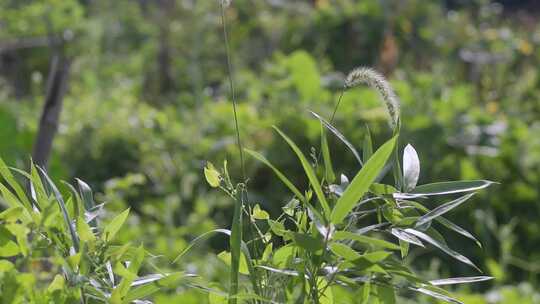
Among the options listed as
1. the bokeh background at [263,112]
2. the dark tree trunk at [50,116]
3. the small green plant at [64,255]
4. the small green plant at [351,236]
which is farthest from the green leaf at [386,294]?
the dark tree trunk at [50,116]

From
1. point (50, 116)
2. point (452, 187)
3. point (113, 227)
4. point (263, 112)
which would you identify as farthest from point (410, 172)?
point (263, 112)

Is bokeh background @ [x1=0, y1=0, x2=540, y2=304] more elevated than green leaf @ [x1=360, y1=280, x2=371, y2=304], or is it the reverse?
green leaf @ [x1=360, y1=280, x2=371, y2=304]

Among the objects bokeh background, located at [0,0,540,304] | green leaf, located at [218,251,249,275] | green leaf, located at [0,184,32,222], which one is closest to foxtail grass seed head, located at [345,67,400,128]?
green leaf, located at [218,251,249,275]

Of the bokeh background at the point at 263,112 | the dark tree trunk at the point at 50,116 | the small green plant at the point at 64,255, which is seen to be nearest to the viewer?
the small green plant at the point at 64,255

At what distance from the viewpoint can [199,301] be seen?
96.2 inches

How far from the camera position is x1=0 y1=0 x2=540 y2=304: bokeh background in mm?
3406

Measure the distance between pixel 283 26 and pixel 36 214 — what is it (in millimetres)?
8194

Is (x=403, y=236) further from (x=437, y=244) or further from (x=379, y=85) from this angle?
(x=379, y=85)

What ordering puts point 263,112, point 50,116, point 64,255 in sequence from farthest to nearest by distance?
point 263,112 → point 50,116 → point 64,255

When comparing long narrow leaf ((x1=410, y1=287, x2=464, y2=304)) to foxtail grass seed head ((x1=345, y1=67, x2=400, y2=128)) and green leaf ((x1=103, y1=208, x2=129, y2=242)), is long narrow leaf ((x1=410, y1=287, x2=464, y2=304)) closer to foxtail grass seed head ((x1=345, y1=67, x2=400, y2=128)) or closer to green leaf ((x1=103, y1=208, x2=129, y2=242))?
foxtail grass seed head ((x1=345, y1=67, x2=400, y2=128))

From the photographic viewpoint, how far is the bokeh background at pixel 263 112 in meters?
3.41

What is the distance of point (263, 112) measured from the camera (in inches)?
207

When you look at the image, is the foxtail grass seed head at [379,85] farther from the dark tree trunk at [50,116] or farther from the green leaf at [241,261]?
the dark tree trunk at [50,116]

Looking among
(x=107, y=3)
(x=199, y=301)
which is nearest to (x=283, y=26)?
(x=107, y=3)
